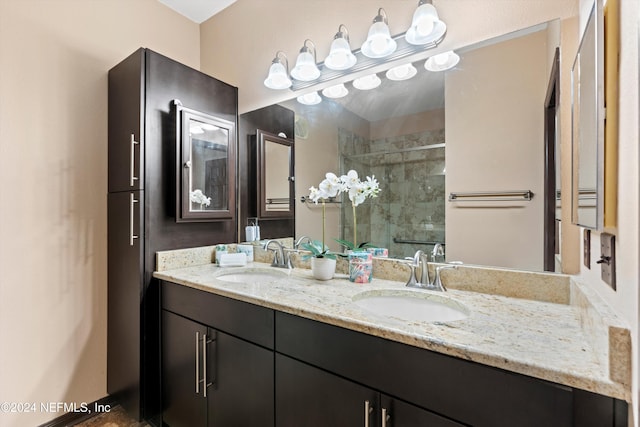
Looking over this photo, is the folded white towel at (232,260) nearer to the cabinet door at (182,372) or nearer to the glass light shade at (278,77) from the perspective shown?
the cabinet door at (182,372)

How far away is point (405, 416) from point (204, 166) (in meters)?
1.61

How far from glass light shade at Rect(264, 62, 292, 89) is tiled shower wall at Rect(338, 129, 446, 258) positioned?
580 mm

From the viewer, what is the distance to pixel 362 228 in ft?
5.23

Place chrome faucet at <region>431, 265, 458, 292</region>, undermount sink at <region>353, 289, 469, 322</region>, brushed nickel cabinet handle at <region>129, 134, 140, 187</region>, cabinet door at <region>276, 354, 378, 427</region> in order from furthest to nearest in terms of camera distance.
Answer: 1. brushed nickel cabinet handle at <region>129, 134, 140, 187</region>
2. chrome faucet at <region>431, 265, 458, 292</region>
3. undermount sink at <region>353, 289, 469, 322</region>
4. cabinet door at <region>276, 354, 378, 427</region>

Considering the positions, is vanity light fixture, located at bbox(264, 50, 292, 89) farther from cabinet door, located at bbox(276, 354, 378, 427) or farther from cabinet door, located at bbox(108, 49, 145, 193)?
cabinet door, located at bbox(276, 354, 378, 427)

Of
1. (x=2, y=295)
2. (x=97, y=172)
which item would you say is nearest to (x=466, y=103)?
(x=97, y=172)

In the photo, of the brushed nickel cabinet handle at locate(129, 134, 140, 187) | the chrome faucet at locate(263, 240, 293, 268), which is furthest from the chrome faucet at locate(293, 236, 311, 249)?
the brushed nickel cabinet handle at locate(129, 134, 140, 187)

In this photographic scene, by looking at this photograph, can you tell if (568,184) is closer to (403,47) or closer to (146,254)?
(403,47)

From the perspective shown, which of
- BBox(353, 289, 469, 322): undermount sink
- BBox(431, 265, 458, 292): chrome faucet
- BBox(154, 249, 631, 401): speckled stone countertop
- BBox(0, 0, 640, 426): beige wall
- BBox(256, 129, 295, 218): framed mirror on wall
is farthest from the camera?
BBox(256, 129, 295, 218): framed mirror on wall

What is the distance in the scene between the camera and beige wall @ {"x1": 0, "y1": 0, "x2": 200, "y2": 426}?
1545mm

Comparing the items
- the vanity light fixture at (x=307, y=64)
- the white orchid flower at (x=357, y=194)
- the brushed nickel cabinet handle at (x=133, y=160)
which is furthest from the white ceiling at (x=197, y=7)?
the white orchid flower at (x=357, y=194)

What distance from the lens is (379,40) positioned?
4.83 ft

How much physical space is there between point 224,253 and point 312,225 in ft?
1.85

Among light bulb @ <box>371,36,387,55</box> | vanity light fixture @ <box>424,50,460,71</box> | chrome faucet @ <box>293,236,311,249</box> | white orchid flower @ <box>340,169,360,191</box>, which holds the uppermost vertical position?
light bulb @ <box>371,36,387,55</box>
